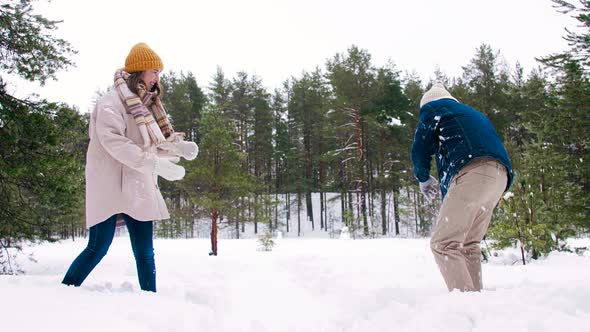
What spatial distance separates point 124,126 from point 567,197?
28.5 ft

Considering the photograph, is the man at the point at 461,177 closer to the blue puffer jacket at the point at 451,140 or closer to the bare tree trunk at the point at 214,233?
the blue puffer jacket at the point at 451,140

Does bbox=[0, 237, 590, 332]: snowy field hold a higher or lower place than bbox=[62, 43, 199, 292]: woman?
lower

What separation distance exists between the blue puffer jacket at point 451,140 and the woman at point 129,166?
2029 mm

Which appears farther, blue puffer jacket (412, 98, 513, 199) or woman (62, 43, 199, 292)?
blue puffer jacket (412, 98, 513, 199)

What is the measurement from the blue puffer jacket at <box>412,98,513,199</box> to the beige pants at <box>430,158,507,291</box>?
83 mm

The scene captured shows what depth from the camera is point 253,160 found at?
34.7 meters

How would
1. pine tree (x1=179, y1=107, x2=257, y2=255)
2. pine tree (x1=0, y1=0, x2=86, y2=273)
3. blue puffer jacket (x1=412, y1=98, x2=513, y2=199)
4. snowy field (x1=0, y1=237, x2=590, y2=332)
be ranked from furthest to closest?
pine tree (x1=179, y1=107, x2=257, y2=255) < pine tree (x1=0, y1=0, x2=86, y2=273) < blue puffer jacket (x1=412, y1=98, x2=513, y2=199) < snowy field (x1=0, y1=237, x2=590, y2=332)

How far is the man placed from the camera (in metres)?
2.88

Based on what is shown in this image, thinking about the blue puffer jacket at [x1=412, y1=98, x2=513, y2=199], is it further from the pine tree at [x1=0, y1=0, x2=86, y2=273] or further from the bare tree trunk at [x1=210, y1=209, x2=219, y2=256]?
the bare tree trunk at [x1=210, y1=209, x2=219, y2=256]

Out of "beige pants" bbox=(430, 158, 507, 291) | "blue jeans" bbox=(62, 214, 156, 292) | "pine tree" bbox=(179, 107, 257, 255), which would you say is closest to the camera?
"blue jeans" bbox=(62, 214, 156, 292)

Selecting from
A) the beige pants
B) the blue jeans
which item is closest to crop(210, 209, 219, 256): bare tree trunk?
the blue jeans

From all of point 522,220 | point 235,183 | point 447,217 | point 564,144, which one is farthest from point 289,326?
point 235,183

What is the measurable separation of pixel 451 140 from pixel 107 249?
2.82 metres

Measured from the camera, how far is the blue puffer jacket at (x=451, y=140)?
294cm
